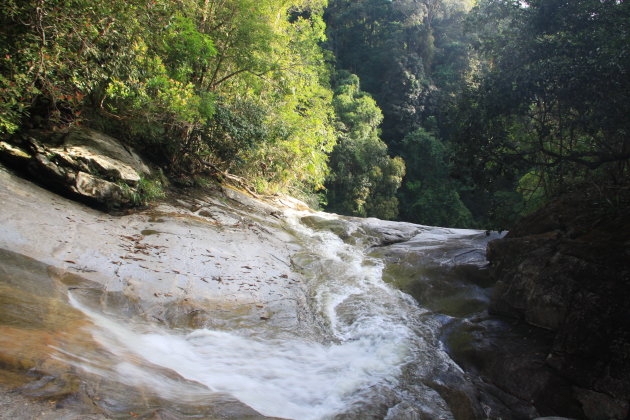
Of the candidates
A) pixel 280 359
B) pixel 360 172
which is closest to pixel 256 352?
pixel 280 359

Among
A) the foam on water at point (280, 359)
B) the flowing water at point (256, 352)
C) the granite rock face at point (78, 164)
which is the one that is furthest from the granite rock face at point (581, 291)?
the granite rock face at point (78, 164)

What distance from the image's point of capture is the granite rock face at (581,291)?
402 centimetres

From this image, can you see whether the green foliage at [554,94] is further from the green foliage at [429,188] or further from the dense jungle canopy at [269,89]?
the green foliage at [429,188]

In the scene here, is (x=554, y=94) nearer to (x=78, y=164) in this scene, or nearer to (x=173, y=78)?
(x=173, y=78)

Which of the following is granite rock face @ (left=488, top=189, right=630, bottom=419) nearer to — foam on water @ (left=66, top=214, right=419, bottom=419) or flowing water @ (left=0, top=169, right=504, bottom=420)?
flowing water @ (left=0, top=169, right=504, bottom=420)

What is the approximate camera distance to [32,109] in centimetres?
736

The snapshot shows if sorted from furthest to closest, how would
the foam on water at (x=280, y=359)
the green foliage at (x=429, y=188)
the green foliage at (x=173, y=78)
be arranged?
the green foliage at (x=429, y=188)
the green foliage at (x=173, y=78)
the foam on water at (x=280, y=359)

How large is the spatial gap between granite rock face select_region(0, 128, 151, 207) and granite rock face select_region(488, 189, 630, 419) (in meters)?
7.23

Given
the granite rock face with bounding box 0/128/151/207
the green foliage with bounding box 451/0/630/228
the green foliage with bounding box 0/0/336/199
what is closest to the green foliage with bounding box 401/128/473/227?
the green foliage with bounding box 0/0/336/199

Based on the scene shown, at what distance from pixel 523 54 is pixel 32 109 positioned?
10034 mm

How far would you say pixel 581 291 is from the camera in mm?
4691

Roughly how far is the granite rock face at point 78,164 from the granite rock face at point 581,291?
723 cm

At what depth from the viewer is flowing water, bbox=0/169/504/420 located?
298 cm

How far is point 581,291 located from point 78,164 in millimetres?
8165
